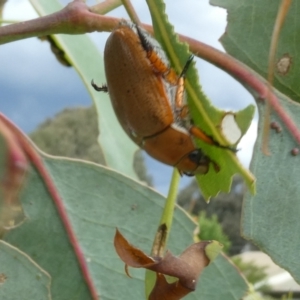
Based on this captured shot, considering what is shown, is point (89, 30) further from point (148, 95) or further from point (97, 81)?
point (97, 81)

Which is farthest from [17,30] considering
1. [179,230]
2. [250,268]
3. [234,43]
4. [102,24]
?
[250,268]

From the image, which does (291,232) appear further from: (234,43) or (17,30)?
(17,30)

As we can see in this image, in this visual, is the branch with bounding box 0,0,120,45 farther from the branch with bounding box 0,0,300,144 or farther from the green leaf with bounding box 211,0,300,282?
the green leaf with bounding box 211,0,300,282

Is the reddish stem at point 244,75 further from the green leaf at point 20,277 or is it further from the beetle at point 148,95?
the green leaf at point 20,277

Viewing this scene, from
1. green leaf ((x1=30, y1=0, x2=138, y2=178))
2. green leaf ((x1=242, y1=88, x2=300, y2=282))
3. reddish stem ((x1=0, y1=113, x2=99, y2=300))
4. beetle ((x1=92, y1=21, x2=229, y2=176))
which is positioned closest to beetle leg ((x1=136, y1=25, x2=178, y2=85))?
beetle ((x1=92, y1=21, x2=229, y2=176))

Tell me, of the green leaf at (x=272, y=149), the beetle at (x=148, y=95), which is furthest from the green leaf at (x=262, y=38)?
the beetle at (x=148, y=95)

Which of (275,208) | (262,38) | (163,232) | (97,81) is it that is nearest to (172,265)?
(163,232)
